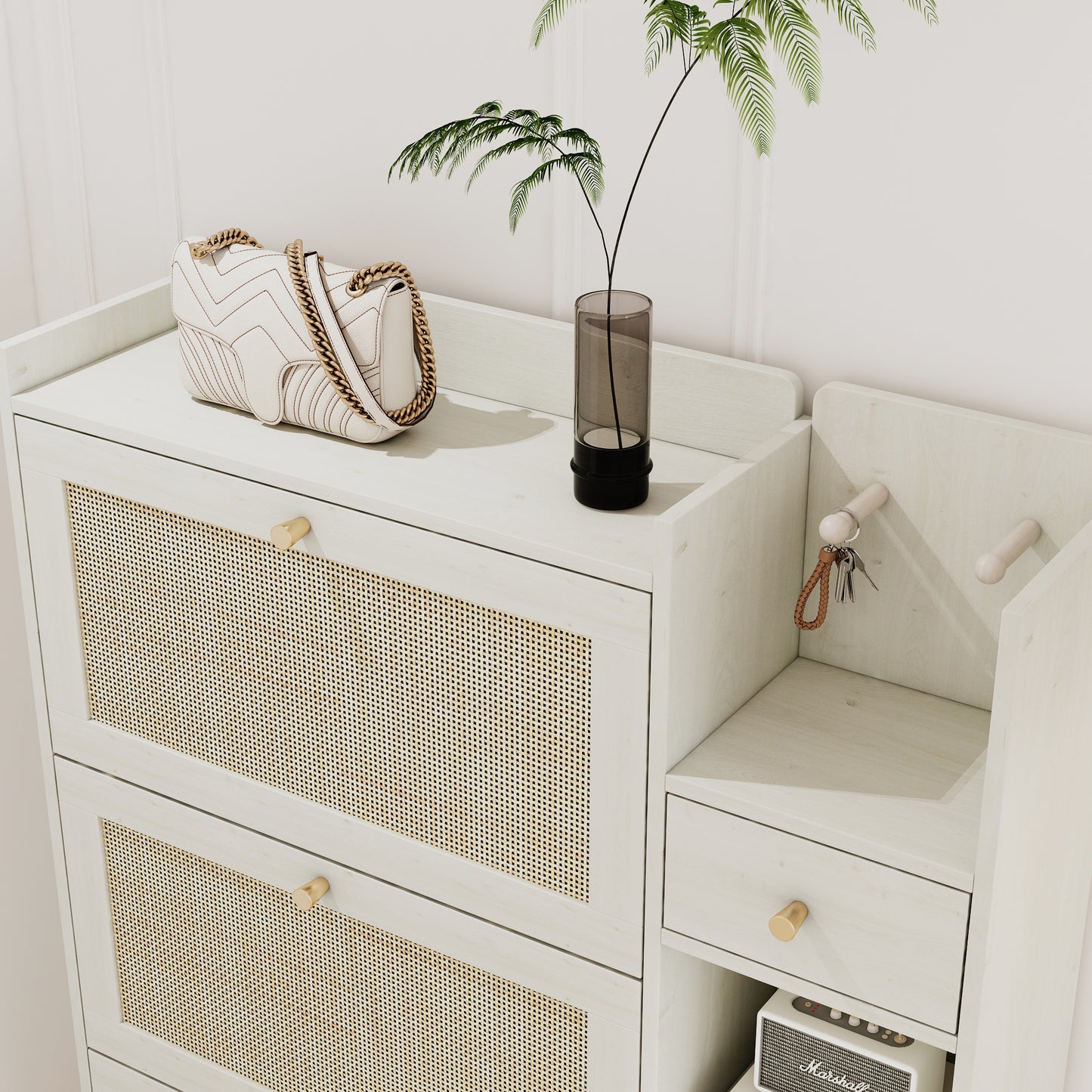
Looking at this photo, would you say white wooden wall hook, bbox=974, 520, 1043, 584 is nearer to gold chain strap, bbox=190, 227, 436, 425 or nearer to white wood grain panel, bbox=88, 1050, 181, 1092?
gold chain strap, bbox=190, 227, 436, 425

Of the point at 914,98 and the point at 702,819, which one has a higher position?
the point at 914,98

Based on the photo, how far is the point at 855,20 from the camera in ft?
4.73

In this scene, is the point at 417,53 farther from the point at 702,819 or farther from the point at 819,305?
the point at 702,819

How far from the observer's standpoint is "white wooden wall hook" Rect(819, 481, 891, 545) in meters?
1.43

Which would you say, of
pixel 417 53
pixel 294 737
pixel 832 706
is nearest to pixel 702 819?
pixel 832 706

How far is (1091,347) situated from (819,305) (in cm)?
28

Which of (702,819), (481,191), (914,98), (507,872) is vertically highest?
(914,98)

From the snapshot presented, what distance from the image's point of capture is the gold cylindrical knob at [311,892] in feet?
5.58

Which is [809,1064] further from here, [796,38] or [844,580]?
[796,38]

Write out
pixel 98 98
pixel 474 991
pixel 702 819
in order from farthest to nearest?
pixel 98 98, pixel 474 991, pixel 702 819

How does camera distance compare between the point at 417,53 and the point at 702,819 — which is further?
the point at 417,53

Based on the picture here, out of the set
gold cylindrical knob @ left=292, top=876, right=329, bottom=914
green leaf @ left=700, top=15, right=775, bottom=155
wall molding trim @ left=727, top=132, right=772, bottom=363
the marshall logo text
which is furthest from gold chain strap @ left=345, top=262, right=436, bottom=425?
the marshall logo text

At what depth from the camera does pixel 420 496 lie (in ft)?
4.93

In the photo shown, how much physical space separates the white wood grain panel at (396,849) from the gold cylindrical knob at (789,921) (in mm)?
161
